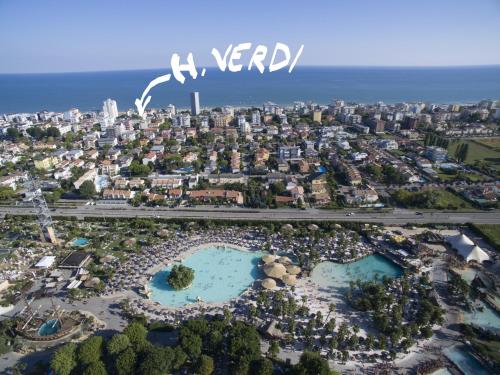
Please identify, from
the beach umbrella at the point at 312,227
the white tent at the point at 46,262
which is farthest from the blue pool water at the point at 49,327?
the beach umbrella at the point at 312,227

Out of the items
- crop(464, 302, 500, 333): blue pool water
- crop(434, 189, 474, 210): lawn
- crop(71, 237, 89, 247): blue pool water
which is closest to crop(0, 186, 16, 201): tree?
crop(71, 237, 89, 247): blue pool water

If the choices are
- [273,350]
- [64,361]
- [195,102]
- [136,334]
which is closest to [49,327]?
[64,361]

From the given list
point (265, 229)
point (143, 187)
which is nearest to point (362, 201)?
point (265, 229)

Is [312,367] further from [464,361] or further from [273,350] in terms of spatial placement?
[464,361]

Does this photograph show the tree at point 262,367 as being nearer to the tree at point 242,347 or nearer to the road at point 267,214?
the tree at point 242,347

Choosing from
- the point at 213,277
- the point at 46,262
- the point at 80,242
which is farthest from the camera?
the point at 80,242

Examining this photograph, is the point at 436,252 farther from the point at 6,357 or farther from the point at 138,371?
the point at 6,357

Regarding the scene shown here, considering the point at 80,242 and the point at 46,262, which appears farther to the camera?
the point at 80,242
